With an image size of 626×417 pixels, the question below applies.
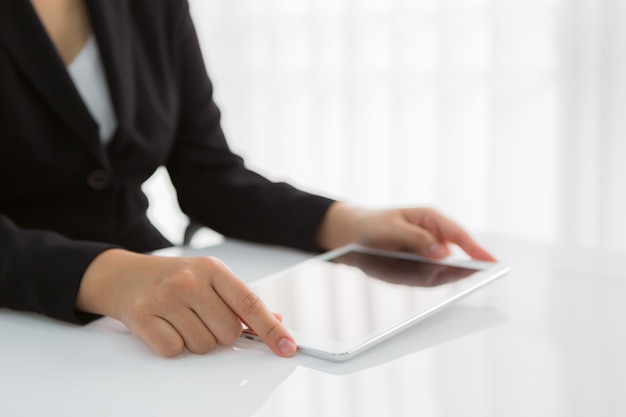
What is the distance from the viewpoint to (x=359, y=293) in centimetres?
75

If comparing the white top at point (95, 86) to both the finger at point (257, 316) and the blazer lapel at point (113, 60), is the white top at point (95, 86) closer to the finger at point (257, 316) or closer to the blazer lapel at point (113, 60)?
the blazer lapel at point (113, 60)

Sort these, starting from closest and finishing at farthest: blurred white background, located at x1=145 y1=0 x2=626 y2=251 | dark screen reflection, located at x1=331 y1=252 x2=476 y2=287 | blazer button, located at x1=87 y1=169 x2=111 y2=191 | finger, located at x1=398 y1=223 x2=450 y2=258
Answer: dark screen reflection, located at x1=331 y1=252 x2=476 y2=287 < finger, located at x1=398 y1=223 x2=450 y2=258 < blazer button, located at x1=87 y1=169 x2=111 y2=191 < blurred white background, located at x1=145 y1=0 x2=626 y2=251

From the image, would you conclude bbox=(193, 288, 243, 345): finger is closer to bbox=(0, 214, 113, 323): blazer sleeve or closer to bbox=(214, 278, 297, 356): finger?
bbox=(214, 278, 297, 356): finger

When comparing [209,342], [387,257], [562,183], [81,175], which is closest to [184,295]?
[209,342]

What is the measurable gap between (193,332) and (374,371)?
159 mm

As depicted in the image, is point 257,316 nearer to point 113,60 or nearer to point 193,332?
point 193,332

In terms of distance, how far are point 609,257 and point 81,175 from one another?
0.69 meters

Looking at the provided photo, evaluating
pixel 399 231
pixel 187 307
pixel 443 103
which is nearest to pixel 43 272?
pixel 187 307

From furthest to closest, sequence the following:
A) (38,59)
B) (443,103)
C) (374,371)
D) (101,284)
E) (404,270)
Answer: (443,103), (38,59), (404,270), (101,284), (374,371)

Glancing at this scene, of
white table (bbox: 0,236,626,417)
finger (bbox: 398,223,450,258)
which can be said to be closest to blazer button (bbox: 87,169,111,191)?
white table (bbox: 0,236,626,417)

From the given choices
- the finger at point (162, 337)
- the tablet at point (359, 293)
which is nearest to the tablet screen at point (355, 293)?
the tablet at point (359, 293)

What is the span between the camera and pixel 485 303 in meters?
0.77

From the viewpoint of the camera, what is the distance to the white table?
1.76ft

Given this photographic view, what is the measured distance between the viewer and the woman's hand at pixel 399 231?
2.92 feet
